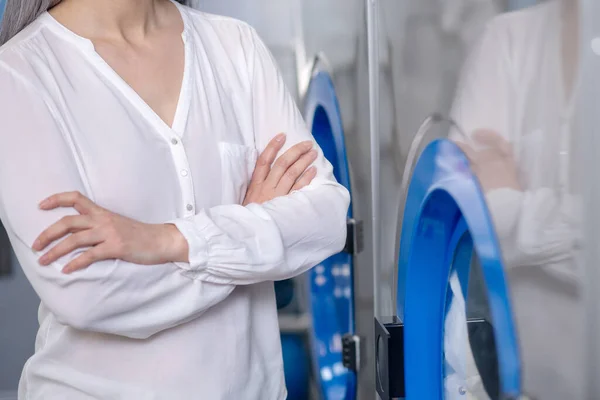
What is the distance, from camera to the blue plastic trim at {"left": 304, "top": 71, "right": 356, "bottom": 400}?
2.77m

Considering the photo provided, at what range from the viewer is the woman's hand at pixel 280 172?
154cm

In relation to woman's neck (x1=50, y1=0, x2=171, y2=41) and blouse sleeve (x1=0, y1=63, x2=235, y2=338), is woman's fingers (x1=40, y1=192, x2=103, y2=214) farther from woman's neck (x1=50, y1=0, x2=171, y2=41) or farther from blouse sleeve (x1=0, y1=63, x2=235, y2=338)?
woman's neck (x1=50, y1=0, x2=171, y2=41)

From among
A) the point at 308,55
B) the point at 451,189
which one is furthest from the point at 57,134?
the point at 308,55

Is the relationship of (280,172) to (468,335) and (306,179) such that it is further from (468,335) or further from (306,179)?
(468,335)

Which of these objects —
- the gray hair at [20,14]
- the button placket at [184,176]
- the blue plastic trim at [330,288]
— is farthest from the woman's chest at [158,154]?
the blue plastic trim at [330,288]

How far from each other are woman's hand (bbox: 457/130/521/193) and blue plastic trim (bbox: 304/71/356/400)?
148 cm

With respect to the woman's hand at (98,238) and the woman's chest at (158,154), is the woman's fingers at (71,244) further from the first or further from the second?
the woman's chest at (158,154)

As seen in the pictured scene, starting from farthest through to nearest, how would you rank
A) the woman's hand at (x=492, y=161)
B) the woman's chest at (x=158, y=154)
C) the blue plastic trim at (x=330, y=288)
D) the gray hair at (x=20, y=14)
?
the blue plastic trim at (x=330, y=288) < the gray hair at (x=20, y=14) < the woman's chest at (x=158, y=154) < the woman's hand at (x=492, y=161)

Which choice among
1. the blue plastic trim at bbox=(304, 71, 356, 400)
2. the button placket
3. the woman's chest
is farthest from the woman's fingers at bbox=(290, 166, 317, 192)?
the blue plastic trim at bbox=(304, 71, 356, 400)

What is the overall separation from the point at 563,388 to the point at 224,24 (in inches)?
44.6

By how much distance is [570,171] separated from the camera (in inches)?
31.2

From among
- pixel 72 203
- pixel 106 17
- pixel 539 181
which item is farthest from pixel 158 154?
pixel 539 181

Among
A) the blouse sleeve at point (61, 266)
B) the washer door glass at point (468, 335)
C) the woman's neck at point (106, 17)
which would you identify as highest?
the woman's neck at point (106, 17)

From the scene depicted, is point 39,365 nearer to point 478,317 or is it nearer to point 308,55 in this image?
point 478,317
